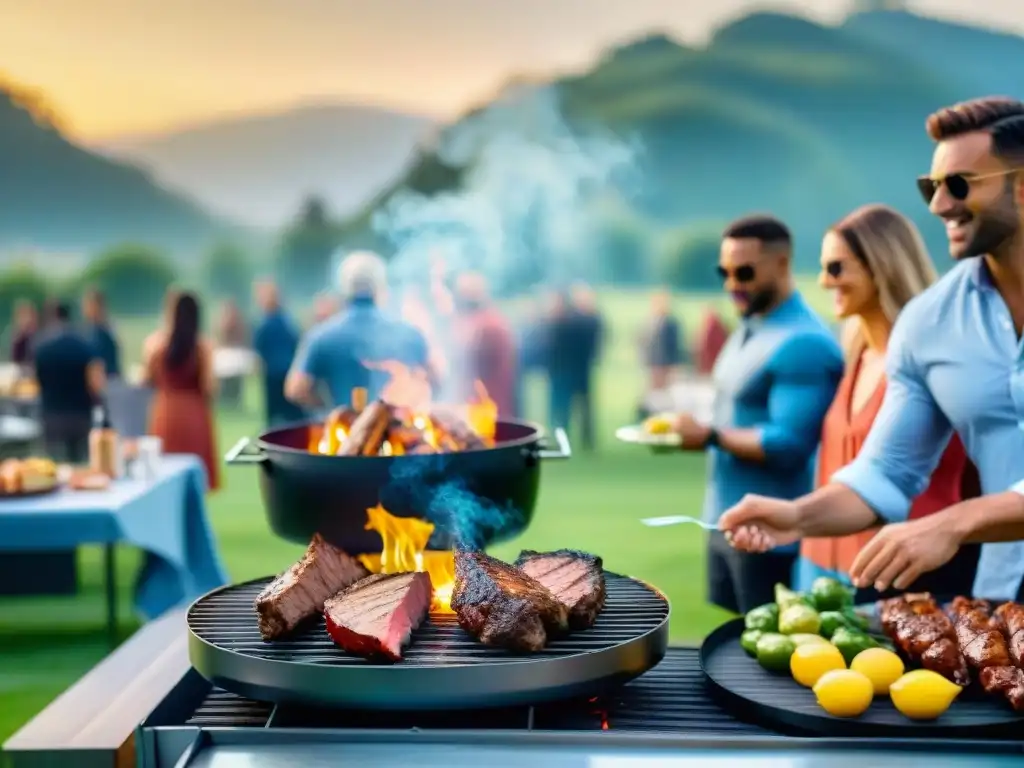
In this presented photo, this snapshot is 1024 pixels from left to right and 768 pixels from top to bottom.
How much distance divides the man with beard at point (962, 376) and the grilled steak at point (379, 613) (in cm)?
78

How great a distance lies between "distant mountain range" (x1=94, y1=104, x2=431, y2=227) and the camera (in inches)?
1599

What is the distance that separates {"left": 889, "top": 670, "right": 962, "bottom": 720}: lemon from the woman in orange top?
4.94 ft

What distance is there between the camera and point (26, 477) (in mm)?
5570

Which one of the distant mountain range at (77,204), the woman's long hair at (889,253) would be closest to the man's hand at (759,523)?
the woman's long hair at (889,253)

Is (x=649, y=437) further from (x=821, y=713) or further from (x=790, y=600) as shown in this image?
(x=821, y=713)

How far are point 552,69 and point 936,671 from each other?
41.0 metres

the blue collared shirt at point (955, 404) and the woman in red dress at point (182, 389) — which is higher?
the blue collared shirt at point (955, 404)

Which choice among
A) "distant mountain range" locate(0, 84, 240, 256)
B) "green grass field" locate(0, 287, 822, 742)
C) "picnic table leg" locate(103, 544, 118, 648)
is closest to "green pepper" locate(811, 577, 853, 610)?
"green grass field" locate(0, 287, 822, 742)

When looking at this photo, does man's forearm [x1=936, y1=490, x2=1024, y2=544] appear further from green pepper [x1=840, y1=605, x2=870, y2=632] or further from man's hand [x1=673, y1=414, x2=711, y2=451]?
man's hand [x1=673, y1=414, x2=711, y2=451]

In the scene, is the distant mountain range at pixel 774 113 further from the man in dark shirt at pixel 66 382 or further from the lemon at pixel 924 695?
the lemon at pixel 924 695

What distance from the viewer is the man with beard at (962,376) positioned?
8.54 feet

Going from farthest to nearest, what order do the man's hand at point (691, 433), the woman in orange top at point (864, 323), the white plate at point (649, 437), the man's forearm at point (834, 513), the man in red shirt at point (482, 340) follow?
the man in red shirt at point (482, 340)
the white plate at point (649, 437)
the man's hand at point (691, 433)
the woman in orange top at point (864, 323)
the man's forearm at point (834, 513)

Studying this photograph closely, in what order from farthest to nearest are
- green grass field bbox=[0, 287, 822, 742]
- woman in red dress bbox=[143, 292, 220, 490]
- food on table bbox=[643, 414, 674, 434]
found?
woman in red dress bbox=[143, 292, 220, 490]
green grass field bbox=[0, 287, 822, 742]
food on table bbox=[643, 414, 674, 434]

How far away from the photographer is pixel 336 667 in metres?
1.95
